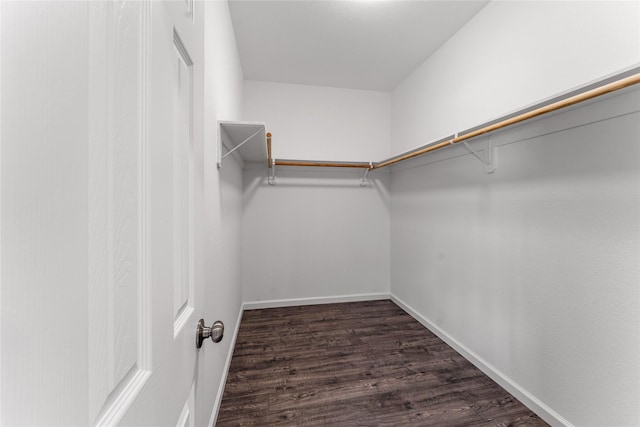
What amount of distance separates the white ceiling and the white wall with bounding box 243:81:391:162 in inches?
6.5

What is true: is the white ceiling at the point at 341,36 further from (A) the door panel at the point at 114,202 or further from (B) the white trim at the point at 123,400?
(B) the white trim at the point at 123,400

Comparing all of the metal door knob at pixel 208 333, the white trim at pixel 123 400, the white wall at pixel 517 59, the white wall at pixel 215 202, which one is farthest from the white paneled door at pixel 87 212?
the white wall at pixel 517 59

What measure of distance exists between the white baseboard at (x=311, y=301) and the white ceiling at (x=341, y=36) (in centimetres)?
254

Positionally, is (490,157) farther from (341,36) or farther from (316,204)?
(316,204)

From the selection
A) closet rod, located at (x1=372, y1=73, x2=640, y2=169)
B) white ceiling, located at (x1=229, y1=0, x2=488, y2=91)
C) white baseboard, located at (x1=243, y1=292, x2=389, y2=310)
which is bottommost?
white baseboard, located at (x1=243, y1=292, x2=389, y2=310)

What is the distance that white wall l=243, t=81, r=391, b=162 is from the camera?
9.74 ft

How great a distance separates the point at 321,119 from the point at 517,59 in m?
1.91

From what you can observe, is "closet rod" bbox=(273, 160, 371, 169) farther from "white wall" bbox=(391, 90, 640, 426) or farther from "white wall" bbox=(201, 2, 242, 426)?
"white wall" bbox=(391, 90, 640, 426)

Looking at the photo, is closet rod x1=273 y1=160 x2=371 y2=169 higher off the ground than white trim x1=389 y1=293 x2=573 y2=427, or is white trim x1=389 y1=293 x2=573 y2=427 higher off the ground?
closet rod x1=273 y1=160 x2=371 y2=169

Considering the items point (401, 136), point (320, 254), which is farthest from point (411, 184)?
point (320, 254)

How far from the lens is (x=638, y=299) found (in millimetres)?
1125

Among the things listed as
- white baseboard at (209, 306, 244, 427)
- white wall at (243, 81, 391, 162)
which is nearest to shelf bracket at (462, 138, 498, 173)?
white wall at (243, 81, 391, 162)

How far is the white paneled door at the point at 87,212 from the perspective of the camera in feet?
0.65

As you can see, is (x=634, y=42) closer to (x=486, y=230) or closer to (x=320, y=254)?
(x=486, y=230)
